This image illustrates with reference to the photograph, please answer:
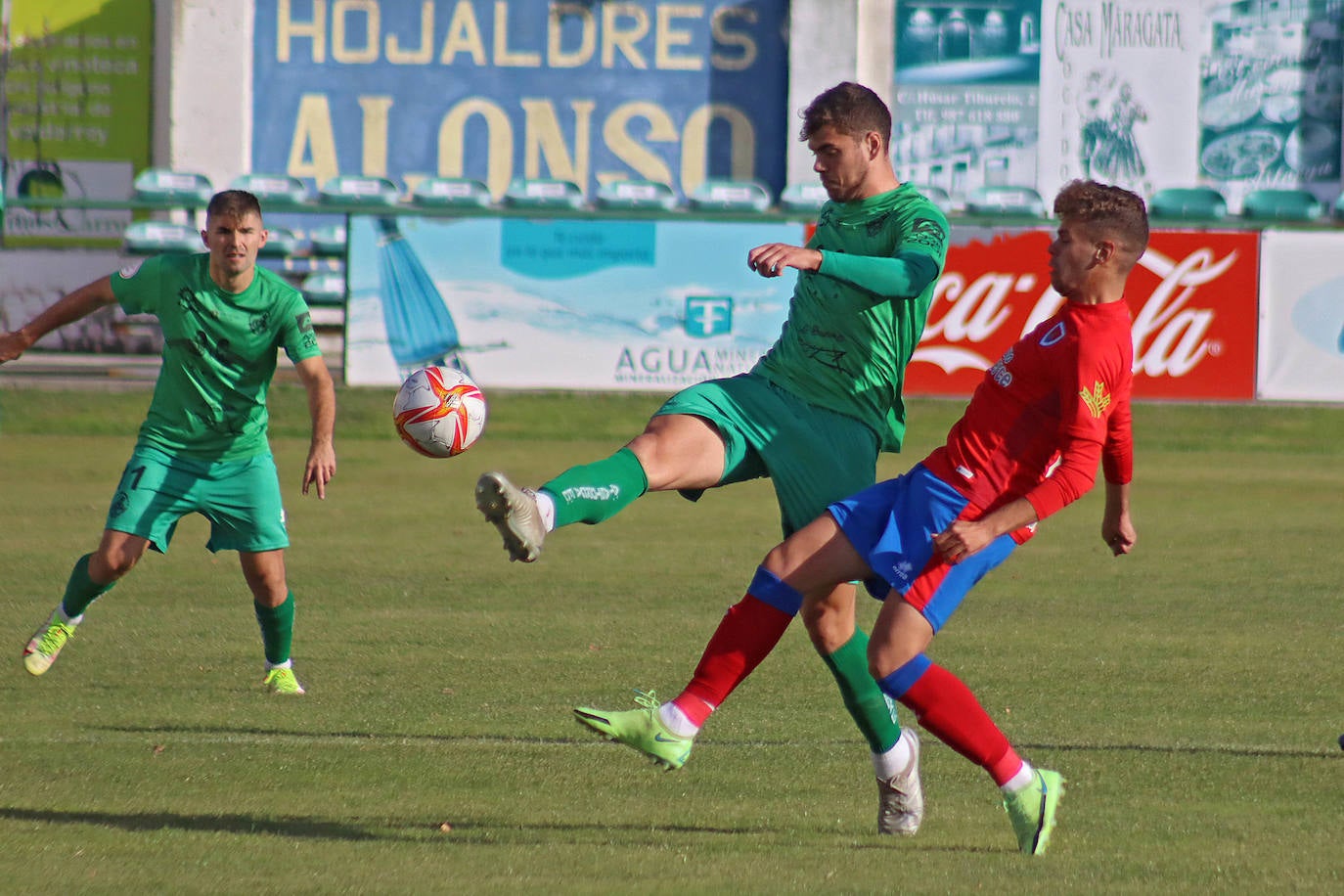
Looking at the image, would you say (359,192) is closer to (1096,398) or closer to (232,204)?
(232,204)

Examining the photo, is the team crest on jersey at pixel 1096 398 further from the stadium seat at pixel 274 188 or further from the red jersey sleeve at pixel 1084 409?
the stadium seat at pixel 274 188

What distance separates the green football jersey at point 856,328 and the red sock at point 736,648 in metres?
0.67

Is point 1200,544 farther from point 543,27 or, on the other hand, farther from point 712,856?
point 543,27

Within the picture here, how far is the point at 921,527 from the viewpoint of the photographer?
4.69 metres

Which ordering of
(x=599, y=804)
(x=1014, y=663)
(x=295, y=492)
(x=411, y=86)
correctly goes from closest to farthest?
(x=599, y=804), (x=1014, y=663), (x=295, y=492), (x=411, y=86)

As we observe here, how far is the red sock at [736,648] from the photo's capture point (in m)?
4.95

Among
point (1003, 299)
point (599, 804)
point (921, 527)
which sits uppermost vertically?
point (1003, 299)

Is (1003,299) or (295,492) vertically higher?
(1003,299)

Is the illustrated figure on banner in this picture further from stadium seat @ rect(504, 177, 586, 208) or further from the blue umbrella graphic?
the blue umbrella graphic

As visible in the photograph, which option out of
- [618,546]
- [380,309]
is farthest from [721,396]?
[380,309]

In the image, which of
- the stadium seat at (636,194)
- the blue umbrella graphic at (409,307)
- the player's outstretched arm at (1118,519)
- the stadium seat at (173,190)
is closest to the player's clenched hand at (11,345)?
the player's outstretched arm at (1118,519)

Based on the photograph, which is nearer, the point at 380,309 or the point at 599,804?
the point at 599,804

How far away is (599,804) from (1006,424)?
166cm

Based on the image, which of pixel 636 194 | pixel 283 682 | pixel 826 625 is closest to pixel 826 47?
pixel 636 194
